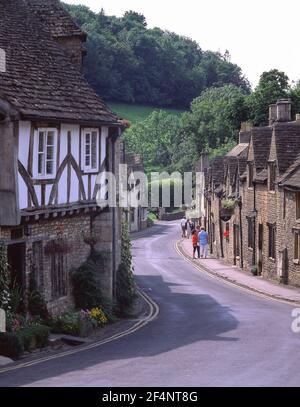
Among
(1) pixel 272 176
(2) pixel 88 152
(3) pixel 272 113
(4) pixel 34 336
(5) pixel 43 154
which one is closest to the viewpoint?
(4) pixel 34 336

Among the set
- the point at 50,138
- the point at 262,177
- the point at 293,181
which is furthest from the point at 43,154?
the point at 262,177

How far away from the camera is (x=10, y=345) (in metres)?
21.5

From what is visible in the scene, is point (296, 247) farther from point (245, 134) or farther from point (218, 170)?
point (245, 134)

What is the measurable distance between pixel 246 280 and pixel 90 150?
19019 millimetres

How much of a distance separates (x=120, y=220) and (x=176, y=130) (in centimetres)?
9577

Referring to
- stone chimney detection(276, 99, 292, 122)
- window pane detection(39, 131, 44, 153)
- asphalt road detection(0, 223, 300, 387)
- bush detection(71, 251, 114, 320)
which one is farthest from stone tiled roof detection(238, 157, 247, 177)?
window pane detection(39, 131, 44, 153)

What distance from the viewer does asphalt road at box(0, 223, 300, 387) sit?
17281mm

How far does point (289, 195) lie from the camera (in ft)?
140

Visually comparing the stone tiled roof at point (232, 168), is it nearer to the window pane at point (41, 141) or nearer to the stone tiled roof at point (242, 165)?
the stone tiled roof at point (242, 165)

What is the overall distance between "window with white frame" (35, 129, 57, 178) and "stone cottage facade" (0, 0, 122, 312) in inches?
1.1

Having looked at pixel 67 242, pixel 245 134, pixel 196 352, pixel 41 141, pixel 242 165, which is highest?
pixel 245 134

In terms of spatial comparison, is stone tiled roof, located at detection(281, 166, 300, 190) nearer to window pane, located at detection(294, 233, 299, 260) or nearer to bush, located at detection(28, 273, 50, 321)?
window pane, located at detection(294, 233, 299, 260)

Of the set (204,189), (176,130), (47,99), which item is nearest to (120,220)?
(47,99)
